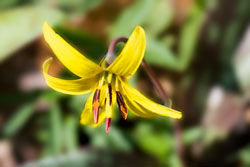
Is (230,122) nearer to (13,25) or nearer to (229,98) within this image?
(229,98)

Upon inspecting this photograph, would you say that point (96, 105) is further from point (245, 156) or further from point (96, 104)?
point (245, 156)

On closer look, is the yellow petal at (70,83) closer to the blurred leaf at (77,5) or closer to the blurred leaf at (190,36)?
the blurred leaf at (190,36)

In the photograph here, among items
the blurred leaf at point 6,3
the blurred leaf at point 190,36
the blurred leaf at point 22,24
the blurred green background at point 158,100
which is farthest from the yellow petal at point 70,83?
the blurred leaf at point 6,3

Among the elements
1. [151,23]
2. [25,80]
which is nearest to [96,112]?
[151,23]

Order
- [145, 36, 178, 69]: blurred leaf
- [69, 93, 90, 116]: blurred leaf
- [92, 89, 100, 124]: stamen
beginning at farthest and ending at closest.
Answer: [69, 93, 90, 116]: blurred leaf
[145, 36, 178, 69]: blurred leaf
[92, 89, 100, 124]: stamen

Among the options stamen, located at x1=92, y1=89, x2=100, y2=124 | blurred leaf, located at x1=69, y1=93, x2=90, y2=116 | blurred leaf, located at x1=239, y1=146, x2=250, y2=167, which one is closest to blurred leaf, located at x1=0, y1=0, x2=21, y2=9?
blurred leaf, located at x1=69, y1=93, x2=90, y2=116

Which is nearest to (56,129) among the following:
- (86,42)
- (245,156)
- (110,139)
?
(110,139)

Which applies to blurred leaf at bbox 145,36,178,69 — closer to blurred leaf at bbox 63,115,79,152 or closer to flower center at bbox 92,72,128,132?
blurred leaf at bbox 63,115,79,152
